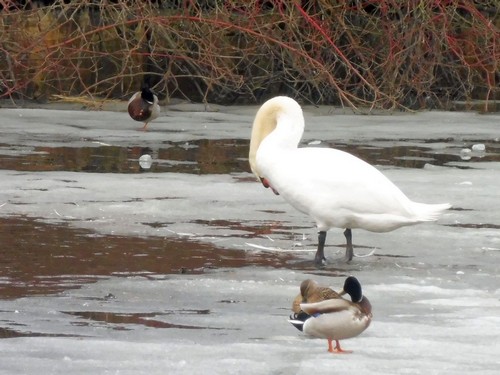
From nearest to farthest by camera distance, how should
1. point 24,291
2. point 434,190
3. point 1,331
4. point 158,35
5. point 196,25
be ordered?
point 1,331, point 24,291, point 434,190, point 196,25, point 158,35

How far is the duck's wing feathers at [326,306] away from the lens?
16.3ft

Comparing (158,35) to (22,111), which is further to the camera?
(158,35)

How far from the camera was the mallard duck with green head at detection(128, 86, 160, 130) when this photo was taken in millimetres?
13586

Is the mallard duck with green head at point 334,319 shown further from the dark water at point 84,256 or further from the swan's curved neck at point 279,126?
the swan's curved neck at point 279,126

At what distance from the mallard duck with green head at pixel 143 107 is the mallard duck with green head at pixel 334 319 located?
341 inches

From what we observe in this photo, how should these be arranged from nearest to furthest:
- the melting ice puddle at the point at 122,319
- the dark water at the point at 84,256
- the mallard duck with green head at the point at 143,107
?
the melting ice puddle at the point at 122,319 → the dark water at the point at 84,256 → the mallard duck with green head at the point at 143,107

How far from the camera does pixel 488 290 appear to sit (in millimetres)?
6273

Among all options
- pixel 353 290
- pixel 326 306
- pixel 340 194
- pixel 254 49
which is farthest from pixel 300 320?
pixel 254 49

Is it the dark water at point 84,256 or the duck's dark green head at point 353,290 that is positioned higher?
the duck's dark green head at point 353,290

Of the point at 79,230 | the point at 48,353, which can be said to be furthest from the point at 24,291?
the point at 79,230

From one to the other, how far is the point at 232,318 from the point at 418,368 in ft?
3.61

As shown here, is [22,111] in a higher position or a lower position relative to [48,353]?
lower

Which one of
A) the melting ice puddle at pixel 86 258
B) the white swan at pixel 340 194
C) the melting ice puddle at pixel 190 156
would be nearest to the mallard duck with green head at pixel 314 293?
the melting ice puddle at pixel 86 258

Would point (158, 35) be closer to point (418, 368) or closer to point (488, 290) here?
point (488, 290)
